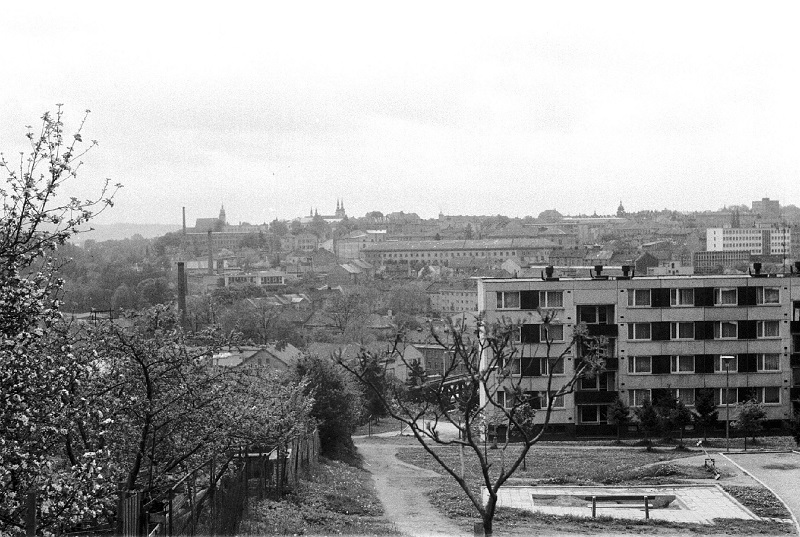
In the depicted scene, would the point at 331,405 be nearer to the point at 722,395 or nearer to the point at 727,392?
the point at 727,392

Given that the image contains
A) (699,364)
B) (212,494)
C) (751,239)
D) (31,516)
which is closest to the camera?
(31,516)

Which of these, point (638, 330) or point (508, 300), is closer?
point (508, 300)

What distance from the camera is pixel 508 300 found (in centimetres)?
2300

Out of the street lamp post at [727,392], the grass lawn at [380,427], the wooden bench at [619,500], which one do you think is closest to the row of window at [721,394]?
the street lamp post at [727,392]

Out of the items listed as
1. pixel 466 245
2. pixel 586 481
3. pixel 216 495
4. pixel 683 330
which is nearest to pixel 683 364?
pixel 683 330

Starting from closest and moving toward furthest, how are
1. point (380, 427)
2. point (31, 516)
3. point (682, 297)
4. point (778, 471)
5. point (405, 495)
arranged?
point (31, 516)
point (405, 495)
point (778, 471)
point (682, 297)
point (380, 427)

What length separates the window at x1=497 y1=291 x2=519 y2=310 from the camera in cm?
2295

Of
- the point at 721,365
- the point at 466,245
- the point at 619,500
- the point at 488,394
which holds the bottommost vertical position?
the point at 619,500

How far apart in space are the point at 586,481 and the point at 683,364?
27.1 ft

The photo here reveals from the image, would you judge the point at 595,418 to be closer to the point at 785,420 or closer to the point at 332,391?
the point at 785,420

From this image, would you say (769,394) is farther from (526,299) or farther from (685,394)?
(526,299)

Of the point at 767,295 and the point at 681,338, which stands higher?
the point at 767,295

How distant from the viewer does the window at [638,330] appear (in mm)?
23266

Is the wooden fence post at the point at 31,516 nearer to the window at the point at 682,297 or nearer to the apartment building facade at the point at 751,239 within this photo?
the window at the point at 682,297
